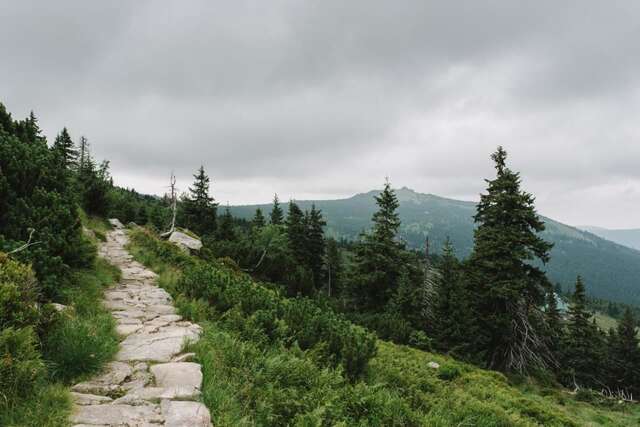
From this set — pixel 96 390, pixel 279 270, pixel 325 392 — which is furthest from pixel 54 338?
pixel 279 270

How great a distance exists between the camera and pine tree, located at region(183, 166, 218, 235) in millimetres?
44594

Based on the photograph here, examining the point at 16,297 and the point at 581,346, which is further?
the point at 581,346

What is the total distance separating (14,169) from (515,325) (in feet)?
76.4

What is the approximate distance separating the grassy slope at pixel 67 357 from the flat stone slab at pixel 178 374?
74cm

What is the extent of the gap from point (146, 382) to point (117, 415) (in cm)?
82

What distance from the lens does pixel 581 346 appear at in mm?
37969

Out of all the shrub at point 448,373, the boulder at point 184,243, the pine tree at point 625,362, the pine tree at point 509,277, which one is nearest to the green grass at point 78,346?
the shrub at point 448,373

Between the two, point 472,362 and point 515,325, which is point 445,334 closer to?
point 472,362

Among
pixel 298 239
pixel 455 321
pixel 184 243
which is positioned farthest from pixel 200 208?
pixel 455 321

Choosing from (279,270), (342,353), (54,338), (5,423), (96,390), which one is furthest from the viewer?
(279,270)

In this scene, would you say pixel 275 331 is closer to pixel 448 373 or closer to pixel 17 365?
pixel 17 365

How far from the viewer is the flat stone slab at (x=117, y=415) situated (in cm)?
311

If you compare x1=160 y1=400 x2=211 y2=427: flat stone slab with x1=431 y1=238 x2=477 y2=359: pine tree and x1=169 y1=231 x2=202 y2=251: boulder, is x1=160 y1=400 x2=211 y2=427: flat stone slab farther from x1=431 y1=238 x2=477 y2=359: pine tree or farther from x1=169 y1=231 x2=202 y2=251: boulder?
x1=431 y1=238 x2=477 y2=359: pine tree

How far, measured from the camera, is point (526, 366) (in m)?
19.4
